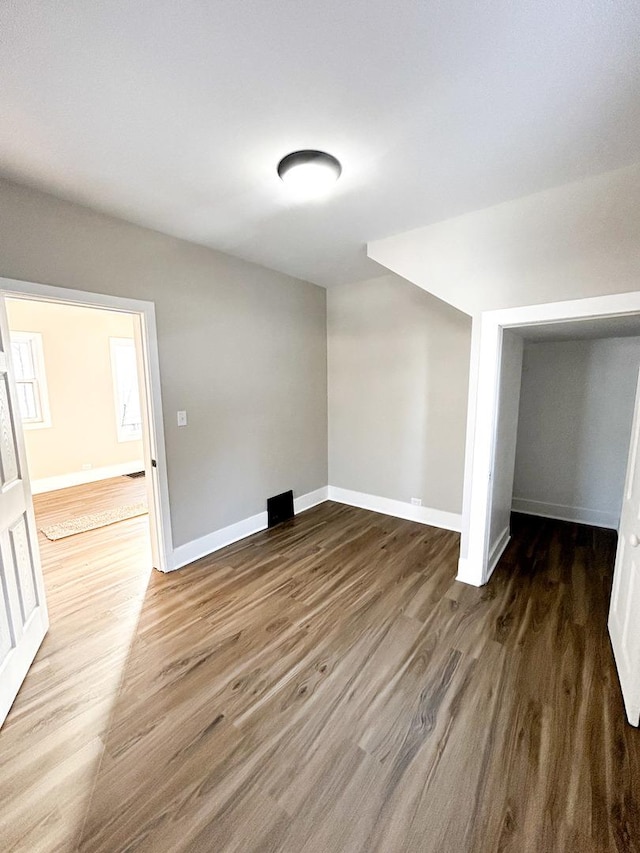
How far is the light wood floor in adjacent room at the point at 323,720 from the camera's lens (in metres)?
1.22

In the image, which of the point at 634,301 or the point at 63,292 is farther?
the point at 63,292

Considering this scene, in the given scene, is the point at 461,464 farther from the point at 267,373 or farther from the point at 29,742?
the point at 29,742

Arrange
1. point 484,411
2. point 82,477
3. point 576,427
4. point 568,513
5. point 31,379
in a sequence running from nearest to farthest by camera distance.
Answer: point 484,411, point 576,427, point 568,513, point 31,379, point 82,477

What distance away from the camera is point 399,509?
392cm

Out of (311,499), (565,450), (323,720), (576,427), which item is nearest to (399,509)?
(311,499)

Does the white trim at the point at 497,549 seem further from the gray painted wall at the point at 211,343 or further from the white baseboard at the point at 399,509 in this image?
the gray painted wall at the point at 211,343

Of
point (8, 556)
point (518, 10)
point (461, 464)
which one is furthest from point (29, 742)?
point (461, 464)

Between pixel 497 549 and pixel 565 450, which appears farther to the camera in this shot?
pixel 565 450

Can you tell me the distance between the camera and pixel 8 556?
177 centimetres

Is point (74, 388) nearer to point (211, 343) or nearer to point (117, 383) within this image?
point (117, 383)

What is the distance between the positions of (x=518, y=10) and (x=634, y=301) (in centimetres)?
149

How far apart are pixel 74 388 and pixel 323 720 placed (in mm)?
5493

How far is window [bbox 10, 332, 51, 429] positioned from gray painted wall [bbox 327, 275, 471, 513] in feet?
13.3

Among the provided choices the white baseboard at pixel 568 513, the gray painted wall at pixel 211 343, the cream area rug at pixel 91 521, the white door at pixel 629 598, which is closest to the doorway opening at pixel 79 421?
the cream area rug at pixel 91 521
